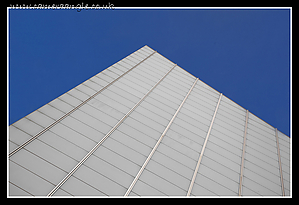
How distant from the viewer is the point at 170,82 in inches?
975

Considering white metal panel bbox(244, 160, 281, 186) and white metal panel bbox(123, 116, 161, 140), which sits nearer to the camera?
white metal panel bbox(123, 116, 161, 140)

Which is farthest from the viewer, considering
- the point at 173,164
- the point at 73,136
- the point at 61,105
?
the point at 61,105

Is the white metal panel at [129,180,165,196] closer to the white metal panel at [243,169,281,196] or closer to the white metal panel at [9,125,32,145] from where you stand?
the white metal panel at [9,125,32,145]

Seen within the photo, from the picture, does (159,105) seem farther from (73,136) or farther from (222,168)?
(73,136)

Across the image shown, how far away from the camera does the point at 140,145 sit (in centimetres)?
1525

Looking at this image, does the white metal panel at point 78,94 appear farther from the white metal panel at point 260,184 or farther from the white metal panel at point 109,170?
the white metal panel at point 260,184

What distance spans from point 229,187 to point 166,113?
303 inches

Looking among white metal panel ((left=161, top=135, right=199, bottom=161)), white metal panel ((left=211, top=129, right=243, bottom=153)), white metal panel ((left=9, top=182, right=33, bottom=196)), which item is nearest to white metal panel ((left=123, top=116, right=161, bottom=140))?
white metal panel ((left=161, top=135, right=199, bottom=161))

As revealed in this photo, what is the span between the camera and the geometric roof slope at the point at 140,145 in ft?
38.6

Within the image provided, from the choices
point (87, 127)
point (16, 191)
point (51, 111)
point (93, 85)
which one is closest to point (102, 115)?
point (87, 127)

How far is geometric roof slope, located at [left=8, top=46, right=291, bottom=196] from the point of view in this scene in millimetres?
11758

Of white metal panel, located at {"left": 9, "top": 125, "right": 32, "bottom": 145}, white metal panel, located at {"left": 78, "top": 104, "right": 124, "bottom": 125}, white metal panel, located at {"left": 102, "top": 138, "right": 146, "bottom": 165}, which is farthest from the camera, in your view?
white metal panel, located at {"left": 78, "top": 104, "right": 124, "bottom": 125}

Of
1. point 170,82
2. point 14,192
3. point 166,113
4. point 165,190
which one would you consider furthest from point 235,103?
point 14,192

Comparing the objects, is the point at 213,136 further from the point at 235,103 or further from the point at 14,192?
the point at 14,192
